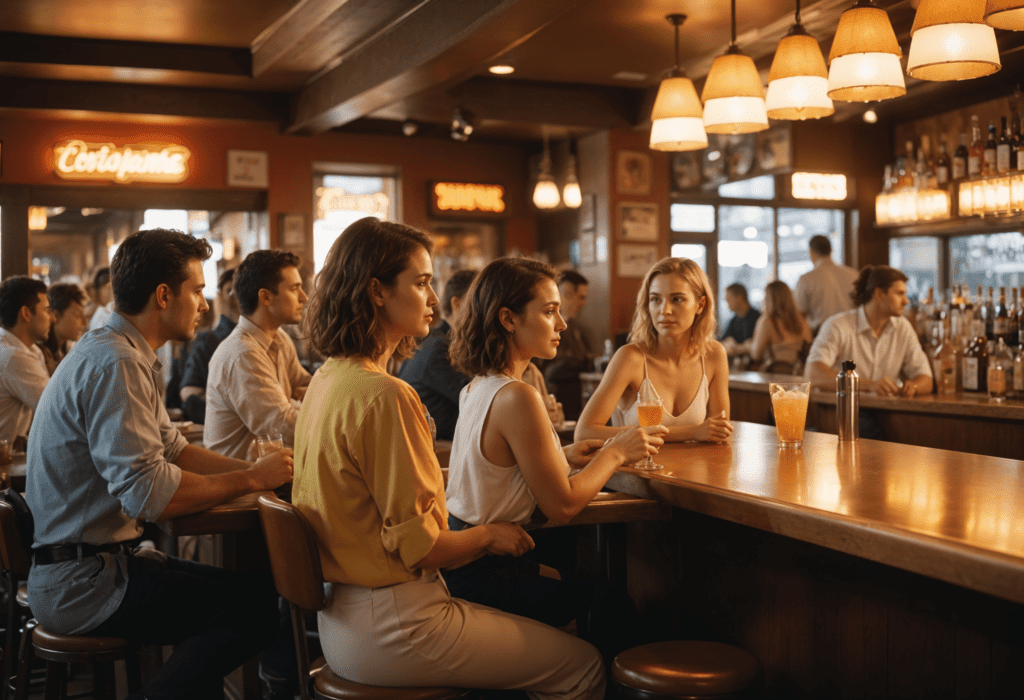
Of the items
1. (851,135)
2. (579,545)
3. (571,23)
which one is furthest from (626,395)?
(851,135)

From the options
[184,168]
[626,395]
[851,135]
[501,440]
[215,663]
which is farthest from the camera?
[851,135]

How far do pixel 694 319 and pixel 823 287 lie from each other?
16.6 ft

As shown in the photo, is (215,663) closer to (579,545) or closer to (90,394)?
(90,394)

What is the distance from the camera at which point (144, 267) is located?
2.23m

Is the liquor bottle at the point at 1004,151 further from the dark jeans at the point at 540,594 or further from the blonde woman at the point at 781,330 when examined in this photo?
the dark jeans at the point at 540,594

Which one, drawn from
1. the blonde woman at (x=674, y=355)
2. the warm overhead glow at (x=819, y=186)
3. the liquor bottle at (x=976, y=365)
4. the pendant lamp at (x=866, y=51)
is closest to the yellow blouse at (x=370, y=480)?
the blonde woman at (x=674, y=355)

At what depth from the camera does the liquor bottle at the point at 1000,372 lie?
3.85 meters

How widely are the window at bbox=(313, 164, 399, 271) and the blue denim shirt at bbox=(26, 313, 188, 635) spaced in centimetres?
626

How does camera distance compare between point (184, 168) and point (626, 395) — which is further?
point (184, 168)

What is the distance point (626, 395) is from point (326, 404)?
5.05ft

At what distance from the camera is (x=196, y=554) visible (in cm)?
386

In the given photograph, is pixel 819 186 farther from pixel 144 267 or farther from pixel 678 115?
pixel 144 267

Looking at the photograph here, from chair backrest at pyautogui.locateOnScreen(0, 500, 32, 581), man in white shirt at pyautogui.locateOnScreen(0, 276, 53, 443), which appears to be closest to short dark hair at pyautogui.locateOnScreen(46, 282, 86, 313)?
man in white shirt at pyautogui.locateOnScreen(0, 276, 53, 443)

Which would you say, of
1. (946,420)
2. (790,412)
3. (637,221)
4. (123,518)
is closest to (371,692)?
(123,518)
